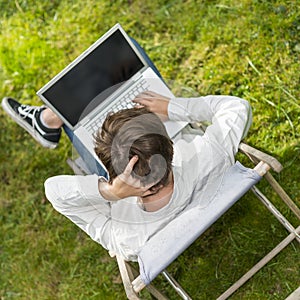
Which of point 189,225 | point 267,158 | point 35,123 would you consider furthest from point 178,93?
point 189,225

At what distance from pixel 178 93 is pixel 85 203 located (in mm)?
805

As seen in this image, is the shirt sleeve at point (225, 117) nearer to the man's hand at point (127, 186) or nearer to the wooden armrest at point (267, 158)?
the wooden armrest at point (267, 158)

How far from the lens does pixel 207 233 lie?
2871 millimetres

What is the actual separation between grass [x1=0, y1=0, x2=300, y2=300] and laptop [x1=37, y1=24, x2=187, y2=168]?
395mm

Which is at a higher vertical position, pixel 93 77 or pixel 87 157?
pixel 93 77

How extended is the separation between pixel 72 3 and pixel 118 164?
1.79 meters

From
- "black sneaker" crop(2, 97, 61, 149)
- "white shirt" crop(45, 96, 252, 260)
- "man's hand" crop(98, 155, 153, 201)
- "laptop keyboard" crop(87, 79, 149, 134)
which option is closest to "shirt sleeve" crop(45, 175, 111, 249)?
"white shirt" crop(45, 96, 252, 260)

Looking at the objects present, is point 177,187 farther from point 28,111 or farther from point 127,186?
point 28,111

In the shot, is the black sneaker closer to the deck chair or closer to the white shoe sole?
the white shoe sole

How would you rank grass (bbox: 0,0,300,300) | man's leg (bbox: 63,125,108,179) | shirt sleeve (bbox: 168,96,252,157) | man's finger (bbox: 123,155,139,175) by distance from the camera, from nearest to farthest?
man's finger (bbox: 123,155,139,175), shirt sleeve (bbox: 168,96,252,157), man's leg (bbox: 63,125,108,179), grass (bbox: 0,0,300,300)

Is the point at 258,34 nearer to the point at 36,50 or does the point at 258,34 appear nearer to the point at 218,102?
the point at 218,102

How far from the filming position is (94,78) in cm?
257

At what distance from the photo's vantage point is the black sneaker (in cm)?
297

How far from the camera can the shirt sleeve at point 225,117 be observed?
85.4 inches
